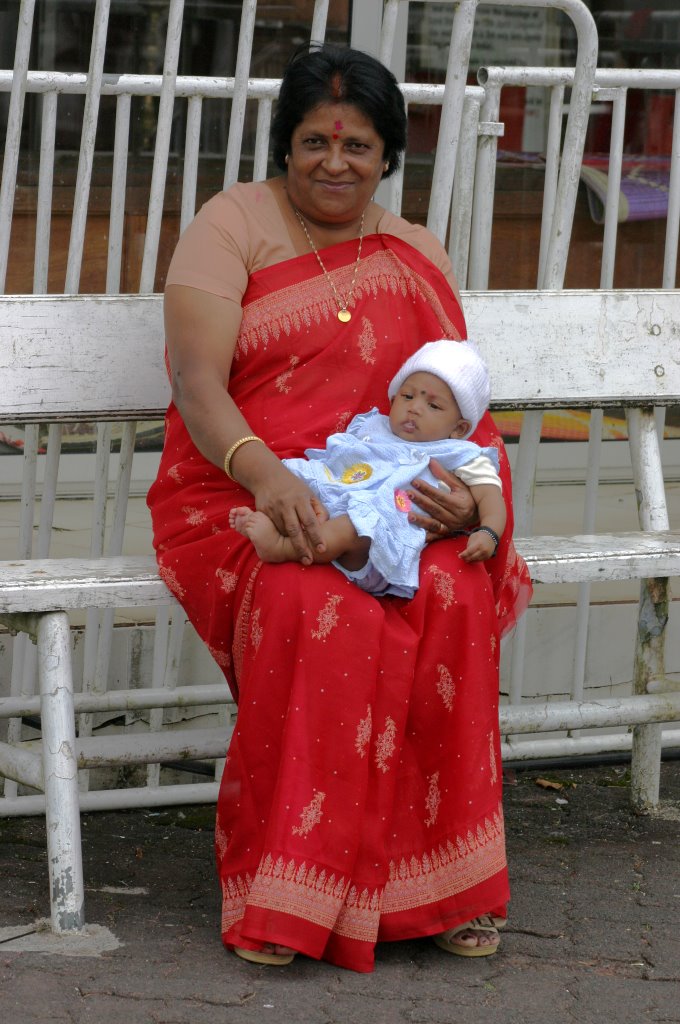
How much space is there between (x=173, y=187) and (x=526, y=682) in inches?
90.9

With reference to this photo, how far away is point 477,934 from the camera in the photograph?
2615mm

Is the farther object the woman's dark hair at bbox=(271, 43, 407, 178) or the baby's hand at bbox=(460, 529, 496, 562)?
the woman's dark hair at bbox=(271, 43, 407, 178)

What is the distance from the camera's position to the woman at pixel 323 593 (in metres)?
2.50

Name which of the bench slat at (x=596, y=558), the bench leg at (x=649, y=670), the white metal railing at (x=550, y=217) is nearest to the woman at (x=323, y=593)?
the bench slat at (x=596, y=558)

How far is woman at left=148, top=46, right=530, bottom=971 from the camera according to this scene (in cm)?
250

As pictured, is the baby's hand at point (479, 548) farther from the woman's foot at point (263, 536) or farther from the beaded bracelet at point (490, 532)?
the woman's foot at point (263, 536)

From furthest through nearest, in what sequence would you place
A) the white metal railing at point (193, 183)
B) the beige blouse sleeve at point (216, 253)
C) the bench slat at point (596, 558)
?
1. the white metal railing at point (193, 183)
2. the bench slat at point (596, 558)
3. the beige blouse sleeve at point (216, 253)

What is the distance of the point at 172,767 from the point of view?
12.4 ft

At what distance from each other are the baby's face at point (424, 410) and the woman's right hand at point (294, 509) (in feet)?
0.75

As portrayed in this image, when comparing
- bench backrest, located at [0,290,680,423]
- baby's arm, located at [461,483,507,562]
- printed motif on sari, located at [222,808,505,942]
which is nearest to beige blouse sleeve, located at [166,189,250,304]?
bench backrest, located at [0,290,680,423]

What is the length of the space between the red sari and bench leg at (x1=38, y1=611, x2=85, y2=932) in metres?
0.25

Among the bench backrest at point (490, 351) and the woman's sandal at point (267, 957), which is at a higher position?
the bench backrest at point (490, 351)

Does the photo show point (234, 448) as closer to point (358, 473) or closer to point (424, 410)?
point (358, 473)

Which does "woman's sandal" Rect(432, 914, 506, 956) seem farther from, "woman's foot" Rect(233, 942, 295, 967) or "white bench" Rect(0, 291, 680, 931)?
"white bench" Rect(0, 291, 680, 931)
